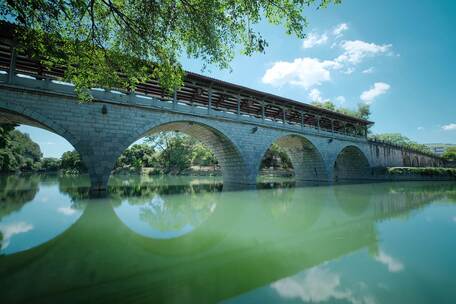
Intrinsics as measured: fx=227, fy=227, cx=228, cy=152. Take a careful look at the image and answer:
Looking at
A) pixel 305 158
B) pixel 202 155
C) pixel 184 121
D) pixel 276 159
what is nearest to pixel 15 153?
pixel 202 155

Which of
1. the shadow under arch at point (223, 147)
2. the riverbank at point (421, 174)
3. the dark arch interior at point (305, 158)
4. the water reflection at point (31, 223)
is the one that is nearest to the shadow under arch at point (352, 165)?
the riverbank at point (421, 174)

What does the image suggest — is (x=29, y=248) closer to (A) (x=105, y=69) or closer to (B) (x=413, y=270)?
(A) (x=105, y=69)

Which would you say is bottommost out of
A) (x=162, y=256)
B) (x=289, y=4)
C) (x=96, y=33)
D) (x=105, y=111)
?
(x=162, y=256)

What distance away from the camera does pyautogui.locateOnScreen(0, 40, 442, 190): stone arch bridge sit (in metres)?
8.89

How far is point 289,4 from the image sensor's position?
5332 mm

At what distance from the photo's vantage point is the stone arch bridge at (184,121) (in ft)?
29.2

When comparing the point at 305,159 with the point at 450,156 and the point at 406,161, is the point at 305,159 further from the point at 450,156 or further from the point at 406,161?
the point at 450,156

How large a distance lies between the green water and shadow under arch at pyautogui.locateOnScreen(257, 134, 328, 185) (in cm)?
1438

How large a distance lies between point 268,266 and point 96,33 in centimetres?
644

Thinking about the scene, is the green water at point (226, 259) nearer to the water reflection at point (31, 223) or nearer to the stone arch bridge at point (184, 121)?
the water reflection at point (31, 223)

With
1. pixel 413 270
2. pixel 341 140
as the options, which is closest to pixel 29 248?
pixel 413 270

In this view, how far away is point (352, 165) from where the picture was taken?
2650 cm

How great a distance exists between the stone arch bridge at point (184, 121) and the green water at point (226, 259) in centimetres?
435

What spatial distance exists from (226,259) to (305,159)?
1988cm
